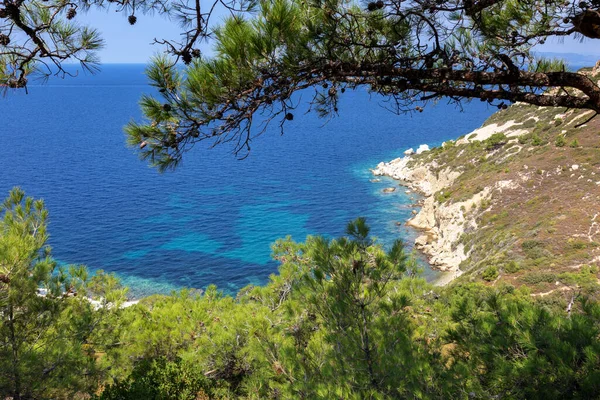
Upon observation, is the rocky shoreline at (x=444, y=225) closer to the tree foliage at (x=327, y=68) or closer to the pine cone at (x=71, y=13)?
the tree foliage at (x=327, y=68)

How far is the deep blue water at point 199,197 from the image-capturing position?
28.0 metres

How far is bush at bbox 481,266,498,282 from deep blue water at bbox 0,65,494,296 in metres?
6.07

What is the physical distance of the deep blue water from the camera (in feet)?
91.8

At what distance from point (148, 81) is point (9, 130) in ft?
264

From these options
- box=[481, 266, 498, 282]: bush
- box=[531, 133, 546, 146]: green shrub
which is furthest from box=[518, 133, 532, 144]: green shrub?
box=[481, 266, 498, 282]: bush

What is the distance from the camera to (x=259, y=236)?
3178 centimetres

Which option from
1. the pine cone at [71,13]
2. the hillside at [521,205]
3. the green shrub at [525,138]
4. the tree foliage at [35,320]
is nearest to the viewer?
the pine cone at [71,13]

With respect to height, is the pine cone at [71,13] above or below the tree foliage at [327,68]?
above

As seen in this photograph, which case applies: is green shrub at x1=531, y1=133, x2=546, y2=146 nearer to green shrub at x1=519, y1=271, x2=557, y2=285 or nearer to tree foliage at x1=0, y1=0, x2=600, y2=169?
green shrub at x1=519, y1=271, x2=557, y2=285

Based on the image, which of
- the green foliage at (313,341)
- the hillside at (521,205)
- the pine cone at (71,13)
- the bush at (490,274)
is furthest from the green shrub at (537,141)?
the pine cone at (71,13)

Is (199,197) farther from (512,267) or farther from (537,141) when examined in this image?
(512,267)

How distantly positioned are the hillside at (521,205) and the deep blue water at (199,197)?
9.78 ft

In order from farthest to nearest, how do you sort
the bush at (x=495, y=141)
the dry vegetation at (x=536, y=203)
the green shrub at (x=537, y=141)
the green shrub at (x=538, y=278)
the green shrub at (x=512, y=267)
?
the bush at (x=495, y=141), the green shrub at (x=537, y=141), the green shrub at (x=512, y=267), the dry vegetation at (x=536, y=203), the green shrub at (x=538, y=278)

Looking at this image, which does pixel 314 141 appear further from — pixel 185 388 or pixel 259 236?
pixel 185 388
